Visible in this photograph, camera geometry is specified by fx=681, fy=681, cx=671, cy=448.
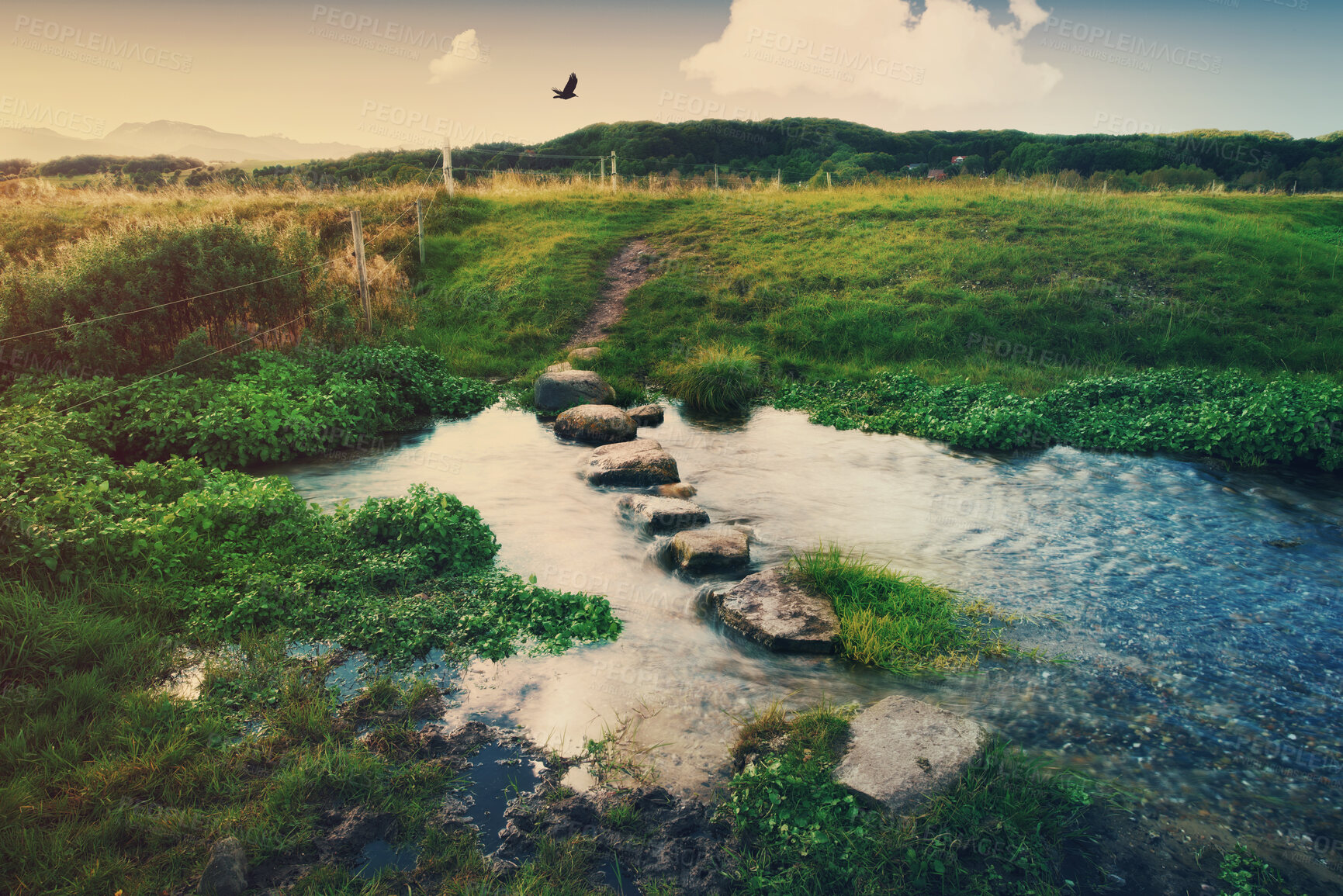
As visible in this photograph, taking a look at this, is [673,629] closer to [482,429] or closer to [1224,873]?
[1224,873]

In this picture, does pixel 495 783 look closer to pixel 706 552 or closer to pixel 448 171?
pixel 706 552

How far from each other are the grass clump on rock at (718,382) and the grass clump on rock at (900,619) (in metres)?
7.41

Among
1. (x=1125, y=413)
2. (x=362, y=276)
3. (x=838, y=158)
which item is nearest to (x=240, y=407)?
(x=362, y=276)

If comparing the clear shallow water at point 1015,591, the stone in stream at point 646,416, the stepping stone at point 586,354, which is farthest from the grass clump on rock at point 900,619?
the stepping stone at point 586,354

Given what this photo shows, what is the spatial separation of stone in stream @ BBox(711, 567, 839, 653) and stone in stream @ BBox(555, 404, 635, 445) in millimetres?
5907

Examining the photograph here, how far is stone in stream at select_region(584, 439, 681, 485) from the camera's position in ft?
35.5

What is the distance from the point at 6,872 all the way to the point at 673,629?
4891mm

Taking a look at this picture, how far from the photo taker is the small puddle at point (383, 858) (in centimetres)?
407

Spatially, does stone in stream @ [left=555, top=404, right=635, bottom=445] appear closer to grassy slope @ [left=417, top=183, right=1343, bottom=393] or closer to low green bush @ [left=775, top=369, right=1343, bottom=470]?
grassy slope @ [left=417, top=183, right=1343, bottom=393]

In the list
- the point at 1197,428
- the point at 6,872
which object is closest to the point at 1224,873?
the point at 6,872

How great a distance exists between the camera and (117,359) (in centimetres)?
1123

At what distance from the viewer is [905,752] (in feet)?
15.9

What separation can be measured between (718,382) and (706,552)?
25.2 feet

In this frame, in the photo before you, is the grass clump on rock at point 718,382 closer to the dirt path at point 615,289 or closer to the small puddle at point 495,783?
the dirt path at point 615,289
